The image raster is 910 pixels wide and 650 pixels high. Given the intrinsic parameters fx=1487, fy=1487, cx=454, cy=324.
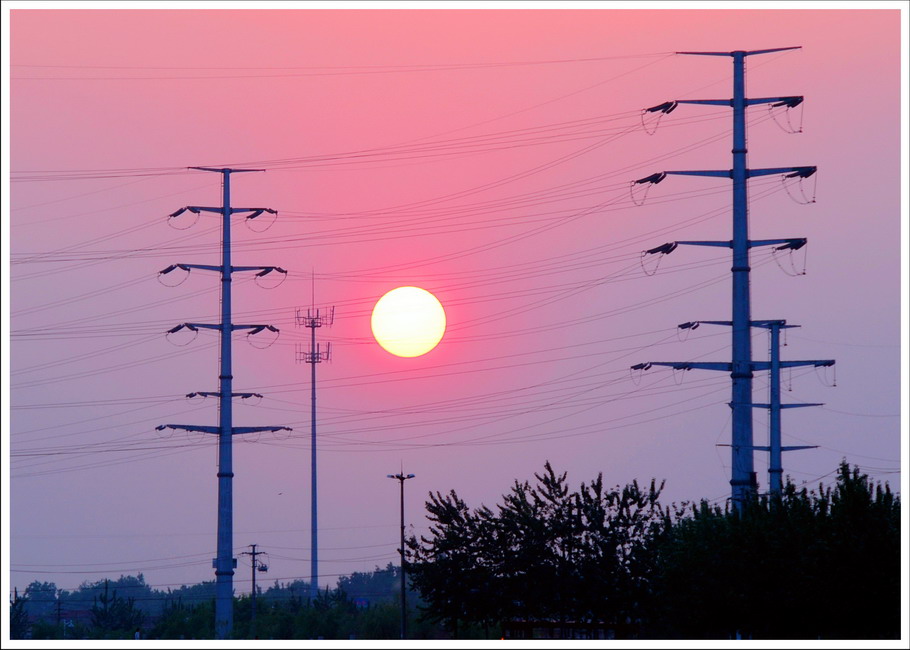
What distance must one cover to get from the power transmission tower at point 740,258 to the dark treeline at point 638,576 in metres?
1.78

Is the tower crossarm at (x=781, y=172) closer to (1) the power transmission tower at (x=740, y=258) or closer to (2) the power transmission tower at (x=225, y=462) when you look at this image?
(1) the power transmission tower at (x=740, y=258)

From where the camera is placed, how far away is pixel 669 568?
5056 centimetres

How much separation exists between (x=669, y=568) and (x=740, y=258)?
35.6ft

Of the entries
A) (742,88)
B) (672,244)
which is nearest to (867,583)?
(672,244)

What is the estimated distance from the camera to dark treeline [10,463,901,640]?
143 feet

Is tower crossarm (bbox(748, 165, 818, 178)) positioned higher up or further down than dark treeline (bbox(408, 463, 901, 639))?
higher up

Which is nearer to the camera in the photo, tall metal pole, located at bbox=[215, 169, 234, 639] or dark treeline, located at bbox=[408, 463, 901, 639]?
dark treeline, located at bbox=[408, 463, 901, 639]

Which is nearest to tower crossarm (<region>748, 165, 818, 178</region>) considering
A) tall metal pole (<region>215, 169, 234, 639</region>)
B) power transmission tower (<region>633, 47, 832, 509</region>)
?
power transmission tower (<region>633, 47, 832, 509</region>)

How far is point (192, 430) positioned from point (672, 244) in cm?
2815

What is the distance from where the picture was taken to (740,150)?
51.1 meters

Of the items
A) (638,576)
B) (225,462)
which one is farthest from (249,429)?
(638,576)

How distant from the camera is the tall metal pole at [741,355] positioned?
1850 inches

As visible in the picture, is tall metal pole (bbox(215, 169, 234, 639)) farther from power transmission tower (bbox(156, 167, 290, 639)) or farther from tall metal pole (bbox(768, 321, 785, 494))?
tall metal pole (bbox(768, 321, 785, 494))

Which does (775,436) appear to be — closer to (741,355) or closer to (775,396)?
(775,396)
